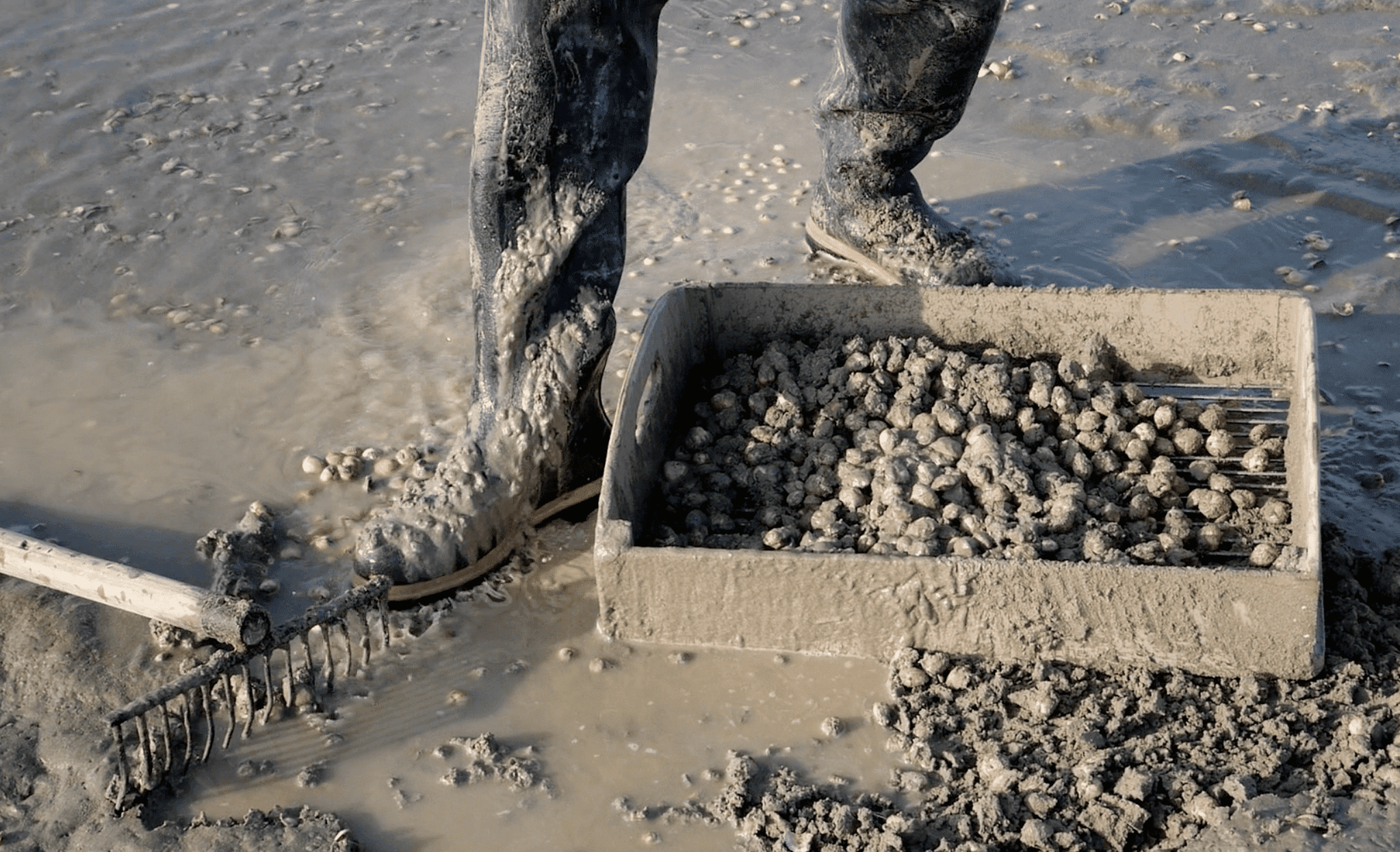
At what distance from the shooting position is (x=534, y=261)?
251cm

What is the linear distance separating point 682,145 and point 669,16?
1.05 meters

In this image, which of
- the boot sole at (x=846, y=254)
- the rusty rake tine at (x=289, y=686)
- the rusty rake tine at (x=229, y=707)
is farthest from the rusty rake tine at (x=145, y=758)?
the boot sole at (x=846, y=254)

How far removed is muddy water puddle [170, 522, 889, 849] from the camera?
2076 mm

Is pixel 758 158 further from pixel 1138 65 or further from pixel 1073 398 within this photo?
pixel 1073 398

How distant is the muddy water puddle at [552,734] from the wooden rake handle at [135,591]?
230 millimetres

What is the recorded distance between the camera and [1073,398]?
2.70 m

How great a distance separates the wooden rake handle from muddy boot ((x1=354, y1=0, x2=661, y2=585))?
37 centimetres

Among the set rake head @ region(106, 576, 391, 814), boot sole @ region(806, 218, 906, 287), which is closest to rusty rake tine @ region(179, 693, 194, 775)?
rake head @ region(106, 576, 391, 814)

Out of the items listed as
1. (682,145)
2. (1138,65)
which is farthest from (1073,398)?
(1138,65)

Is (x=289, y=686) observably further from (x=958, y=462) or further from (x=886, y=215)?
(x=886, y=215)

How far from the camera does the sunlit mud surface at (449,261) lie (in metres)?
2.21

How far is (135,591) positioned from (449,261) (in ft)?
5.29

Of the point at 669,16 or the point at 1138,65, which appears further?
the point at 669,16

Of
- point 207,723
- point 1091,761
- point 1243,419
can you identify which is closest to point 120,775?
point 207,723
